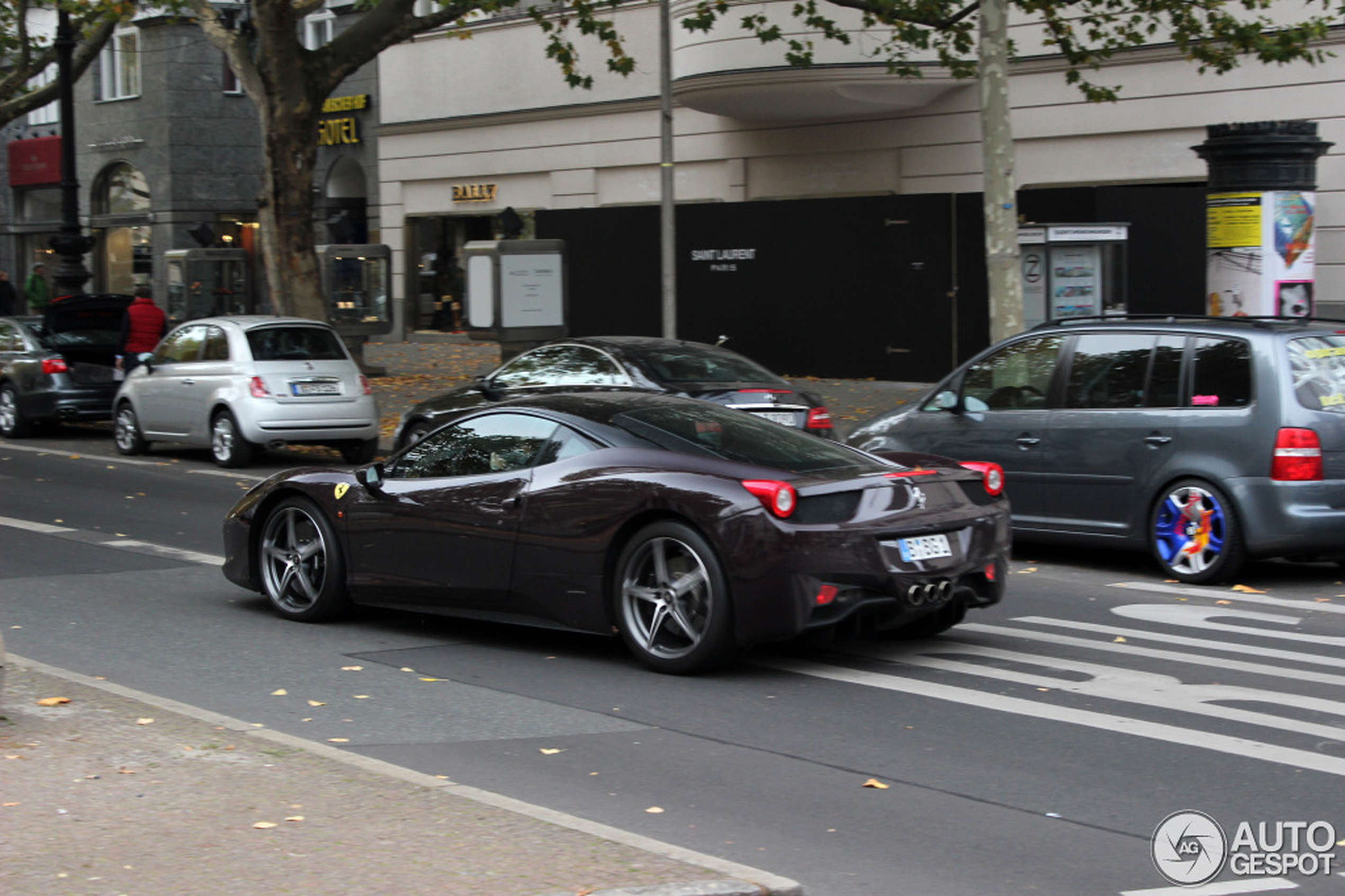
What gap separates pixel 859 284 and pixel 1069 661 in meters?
16.9

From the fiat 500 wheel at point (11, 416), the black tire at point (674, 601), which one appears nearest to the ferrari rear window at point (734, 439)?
the black tire at point (674, 601)

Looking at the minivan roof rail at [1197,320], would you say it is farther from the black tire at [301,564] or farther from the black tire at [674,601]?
the black tire at [301,564]

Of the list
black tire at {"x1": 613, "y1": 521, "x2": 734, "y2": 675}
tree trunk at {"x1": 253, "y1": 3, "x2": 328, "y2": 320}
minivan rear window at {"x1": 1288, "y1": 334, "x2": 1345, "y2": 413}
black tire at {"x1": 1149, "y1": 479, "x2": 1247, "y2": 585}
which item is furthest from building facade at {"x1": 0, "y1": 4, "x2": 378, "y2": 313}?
black tire at {"x1": 613, "y1": 521, "x2": 734, "y2": 675}

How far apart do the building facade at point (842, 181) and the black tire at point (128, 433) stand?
10530mm

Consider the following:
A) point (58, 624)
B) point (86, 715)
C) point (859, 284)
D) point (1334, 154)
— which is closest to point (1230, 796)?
point (86, 715)

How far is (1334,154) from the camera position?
827 inches

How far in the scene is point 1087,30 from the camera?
2314 cm

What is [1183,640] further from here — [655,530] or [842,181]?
[842,181]

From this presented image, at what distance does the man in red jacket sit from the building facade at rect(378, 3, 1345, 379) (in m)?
9.13

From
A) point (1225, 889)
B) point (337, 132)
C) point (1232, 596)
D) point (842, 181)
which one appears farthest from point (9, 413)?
point (1225, 889)

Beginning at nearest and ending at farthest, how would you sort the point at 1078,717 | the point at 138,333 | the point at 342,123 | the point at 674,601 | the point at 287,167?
the point at 1078,717
the point at 674,601
the point at 138,333
the point at 287,167
the point at 342,123

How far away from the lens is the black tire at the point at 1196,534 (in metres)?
10.0

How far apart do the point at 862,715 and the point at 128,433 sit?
44.8 ft

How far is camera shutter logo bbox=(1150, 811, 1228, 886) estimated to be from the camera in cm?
486
